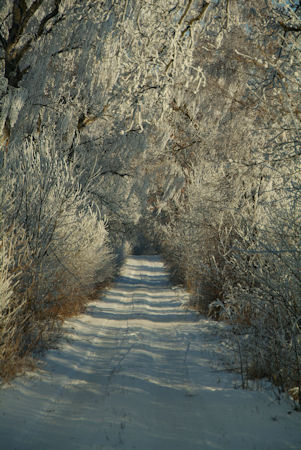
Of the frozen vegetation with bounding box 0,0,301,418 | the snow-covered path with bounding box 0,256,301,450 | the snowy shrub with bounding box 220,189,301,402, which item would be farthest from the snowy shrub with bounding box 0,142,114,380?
the snowy shrub with bounding box 220,189,301,402

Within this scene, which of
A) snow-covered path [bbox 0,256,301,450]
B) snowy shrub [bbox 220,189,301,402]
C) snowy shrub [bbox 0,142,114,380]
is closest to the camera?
snow-covered path [bbox 0,256,301,450]

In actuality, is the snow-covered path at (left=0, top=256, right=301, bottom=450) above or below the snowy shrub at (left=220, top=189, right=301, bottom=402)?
below

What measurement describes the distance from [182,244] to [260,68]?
19.8 ft

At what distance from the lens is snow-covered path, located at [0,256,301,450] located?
3.43 meters

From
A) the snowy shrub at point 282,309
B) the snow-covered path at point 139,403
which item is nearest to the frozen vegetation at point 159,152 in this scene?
the snowy shrub at point 282,309

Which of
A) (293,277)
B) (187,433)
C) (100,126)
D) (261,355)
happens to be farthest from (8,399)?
(100,126)

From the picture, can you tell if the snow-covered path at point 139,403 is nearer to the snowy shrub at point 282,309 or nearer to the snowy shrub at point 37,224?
the snowy shrub at point 282,309

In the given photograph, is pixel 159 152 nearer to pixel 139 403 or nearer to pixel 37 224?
pixel 37 224

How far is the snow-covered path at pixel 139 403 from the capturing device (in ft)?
11.3

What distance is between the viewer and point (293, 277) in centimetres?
460

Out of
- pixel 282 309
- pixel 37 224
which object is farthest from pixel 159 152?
pixel 282 309

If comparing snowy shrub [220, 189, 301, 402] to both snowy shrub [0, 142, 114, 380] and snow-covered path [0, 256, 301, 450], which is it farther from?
snowy shrub [0, 142, 114, 380]

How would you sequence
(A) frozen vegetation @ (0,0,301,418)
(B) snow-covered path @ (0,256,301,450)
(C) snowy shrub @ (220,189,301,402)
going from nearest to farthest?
(B) snow-covered path @ (0,256,301,450), (C) snowy shrub @ (220,189,301,402), (A) frozen vegetation @ (0,0,301,418)

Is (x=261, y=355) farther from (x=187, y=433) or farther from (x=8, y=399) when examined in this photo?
(x=8, y=399)
